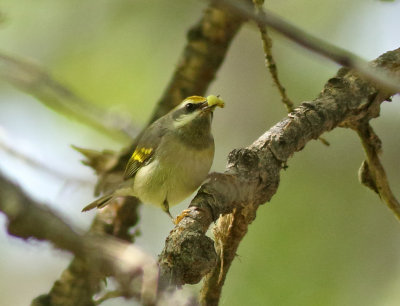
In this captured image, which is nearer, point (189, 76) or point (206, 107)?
point (206, 107)

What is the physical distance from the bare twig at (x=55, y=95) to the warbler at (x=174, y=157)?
2.98 feet

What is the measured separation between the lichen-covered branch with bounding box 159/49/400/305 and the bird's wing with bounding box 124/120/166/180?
4.49 ft

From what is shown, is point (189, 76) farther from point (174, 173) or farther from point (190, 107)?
point (174, 173)

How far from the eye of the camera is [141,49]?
6.46 metres

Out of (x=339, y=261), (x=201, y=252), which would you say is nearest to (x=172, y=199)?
(x=201, y=252)

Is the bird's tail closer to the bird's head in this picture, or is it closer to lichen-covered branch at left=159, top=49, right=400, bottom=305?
the bird's head

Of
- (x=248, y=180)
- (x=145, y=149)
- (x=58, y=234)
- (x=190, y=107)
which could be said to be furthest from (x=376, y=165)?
(x=58, y=234)

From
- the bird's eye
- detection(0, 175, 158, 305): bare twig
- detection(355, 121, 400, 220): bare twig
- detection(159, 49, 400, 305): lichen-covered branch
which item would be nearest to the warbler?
the bird's eye

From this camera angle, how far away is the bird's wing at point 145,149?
403 cm

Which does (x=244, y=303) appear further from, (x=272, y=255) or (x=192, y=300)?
(x=192, y=300)

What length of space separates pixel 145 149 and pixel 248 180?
1.72 m

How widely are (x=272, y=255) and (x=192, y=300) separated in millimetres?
4255

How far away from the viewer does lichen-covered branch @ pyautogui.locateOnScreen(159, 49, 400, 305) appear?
2.00 m

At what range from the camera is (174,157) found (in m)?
3.70
